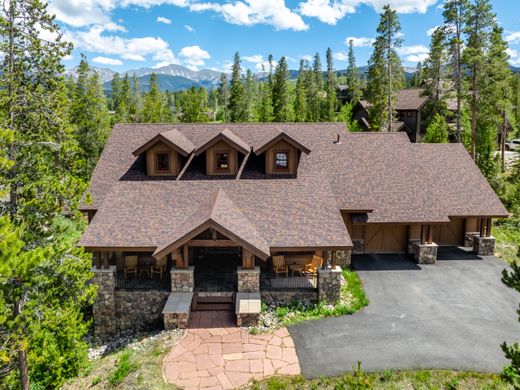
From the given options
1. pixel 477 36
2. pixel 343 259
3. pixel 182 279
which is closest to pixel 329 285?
pixel 343 259

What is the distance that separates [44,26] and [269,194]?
428 inches

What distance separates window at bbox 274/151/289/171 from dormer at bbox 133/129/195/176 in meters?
4.42

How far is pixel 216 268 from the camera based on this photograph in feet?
59.0

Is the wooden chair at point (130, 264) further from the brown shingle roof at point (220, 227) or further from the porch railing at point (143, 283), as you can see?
the brown shingle roof at point (220, 227)

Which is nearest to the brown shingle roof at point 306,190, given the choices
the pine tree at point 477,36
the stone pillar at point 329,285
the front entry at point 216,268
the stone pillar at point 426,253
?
the stone pillar at point 329,285

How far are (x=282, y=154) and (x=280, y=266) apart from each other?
5714 mm

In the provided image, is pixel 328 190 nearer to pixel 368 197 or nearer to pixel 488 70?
pixel 368 197

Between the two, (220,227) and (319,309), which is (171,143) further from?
(319,309)

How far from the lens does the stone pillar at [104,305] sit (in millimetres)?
15266

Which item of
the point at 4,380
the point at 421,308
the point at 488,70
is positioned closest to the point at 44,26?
the point at 4,380

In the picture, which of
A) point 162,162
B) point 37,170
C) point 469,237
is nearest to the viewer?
point 37,170

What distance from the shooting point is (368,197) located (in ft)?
67.5

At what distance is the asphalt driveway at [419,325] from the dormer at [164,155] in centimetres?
983

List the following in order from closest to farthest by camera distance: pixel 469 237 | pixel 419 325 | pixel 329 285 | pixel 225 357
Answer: pixel 225 357 < pixel 419 325 < pixel 329 285 < pixel 469 237
